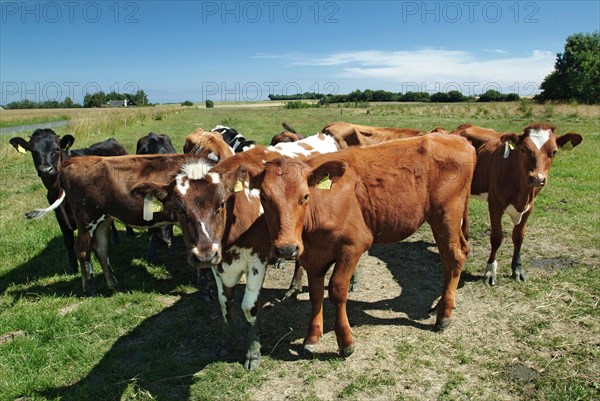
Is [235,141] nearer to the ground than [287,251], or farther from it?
farther from it

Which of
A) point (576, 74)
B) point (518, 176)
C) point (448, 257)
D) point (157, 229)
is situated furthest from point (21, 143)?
point (576, 74)

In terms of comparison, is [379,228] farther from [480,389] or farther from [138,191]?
[138,191]

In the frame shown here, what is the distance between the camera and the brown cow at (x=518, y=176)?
5.40 metres

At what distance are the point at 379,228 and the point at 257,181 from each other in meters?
1.48

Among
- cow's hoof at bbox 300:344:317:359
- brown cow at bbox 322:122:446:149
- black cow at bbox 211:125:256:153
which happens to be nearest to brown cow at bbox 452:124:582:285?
brown cow at bbox 322:122:446:149

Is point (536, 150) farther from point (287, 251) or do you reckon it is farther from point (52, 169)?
point (52, 169)

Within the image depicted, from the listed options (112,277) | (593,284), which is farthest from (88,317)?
(593,284)

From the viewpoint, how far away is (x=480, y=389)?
144 inches

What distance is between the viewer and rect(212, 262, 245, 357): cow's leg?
4211 millimetres

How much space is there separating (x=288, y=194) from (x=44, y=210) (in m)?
3.88

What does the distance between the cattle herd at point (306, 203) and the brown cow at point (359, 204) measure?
1cm

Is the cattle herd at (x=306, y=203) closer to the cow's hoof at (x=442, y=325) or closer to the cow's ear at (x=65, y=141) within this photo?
the cow's hoof at (x=442, y=325)

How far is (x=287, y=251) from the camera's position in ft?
11.3

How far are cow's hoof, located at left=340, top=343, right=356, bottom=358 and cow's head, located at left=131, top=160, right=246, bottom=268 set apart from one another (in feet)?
5.14
